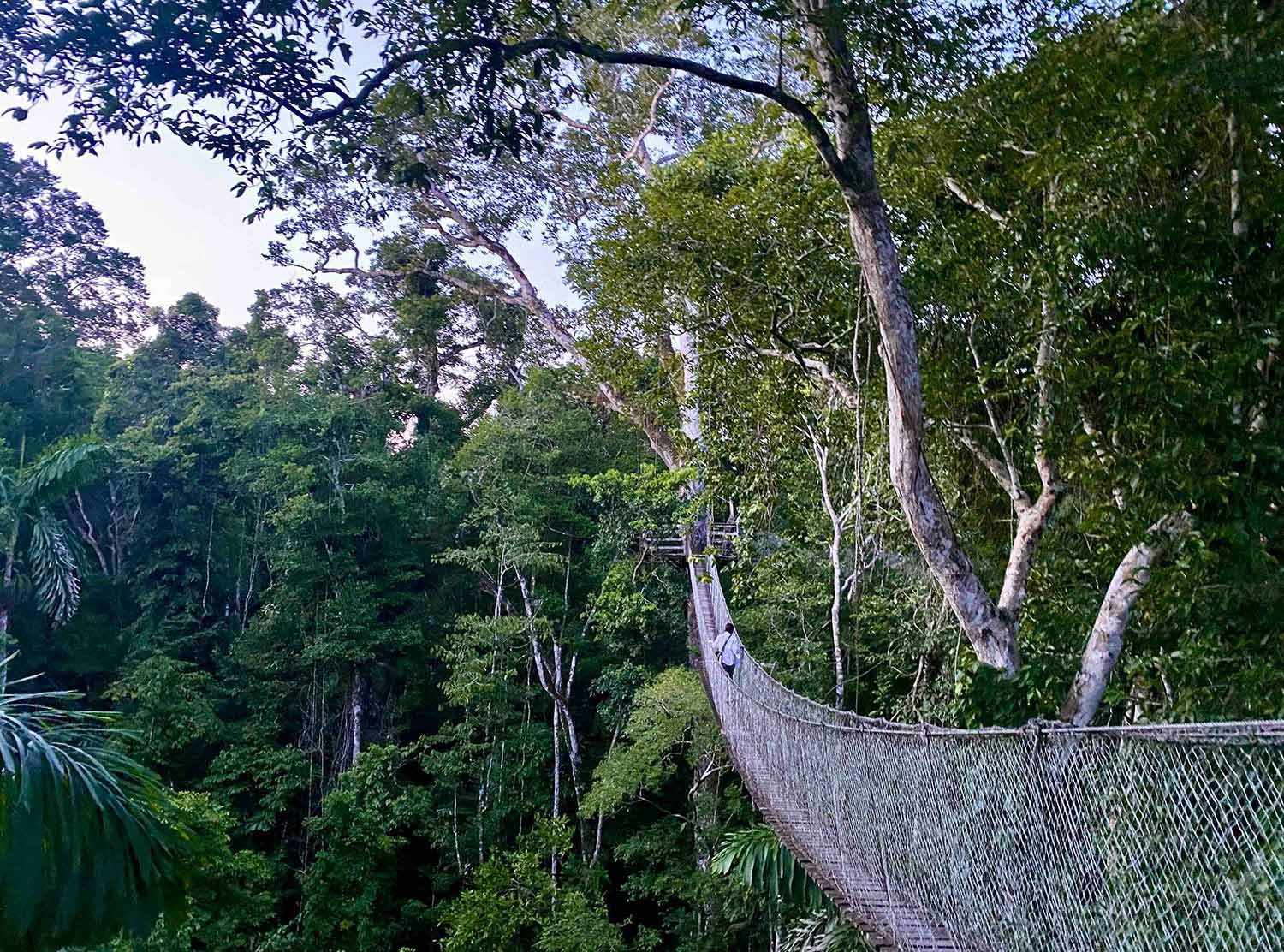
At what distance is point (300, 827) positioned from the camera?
778cm

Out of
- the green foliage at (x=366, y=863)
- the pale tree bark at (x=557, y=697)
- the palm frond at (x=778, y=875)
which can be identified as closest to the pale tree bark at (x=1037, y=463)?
the palm frond at (x=778, y=875)

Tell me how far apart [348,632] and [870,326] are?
20.1 ft

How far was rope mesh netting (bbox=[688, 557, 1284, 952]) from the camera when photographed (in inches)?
48.6

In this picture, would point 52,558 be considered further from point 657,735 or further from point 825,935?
point 825,935

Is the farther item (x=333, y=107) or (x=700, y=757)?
(x=700, y=757)

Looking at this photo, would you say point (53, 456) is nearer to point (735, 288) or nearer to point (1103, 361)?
point (735, 288)

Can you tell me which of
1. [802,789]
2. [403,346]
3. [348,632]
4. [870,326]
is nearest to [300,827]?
[348,632]

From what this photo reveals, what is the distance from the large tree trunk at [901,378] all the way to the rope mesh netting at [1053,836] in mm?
485

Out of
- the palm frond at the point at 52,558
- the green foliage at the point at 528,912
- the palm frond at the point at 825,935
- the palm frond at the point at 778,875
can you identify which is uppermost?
the palm frond at the point at 52,558

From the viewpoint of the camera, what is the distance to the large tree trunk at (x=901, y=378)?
2.55m

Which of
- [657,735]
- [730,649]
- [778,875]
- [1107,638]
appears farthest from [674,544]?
[1107,638]

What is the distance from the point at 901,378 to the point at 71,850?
95.0 inches

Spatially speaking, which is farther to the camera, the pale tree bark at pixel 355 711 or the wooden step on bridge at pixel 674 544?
the pale tree bark at pixel 355 711

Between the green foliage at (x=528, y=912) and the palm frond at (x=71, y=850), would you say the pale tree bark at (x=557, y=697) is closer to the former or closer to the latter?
the green foliage at (x=528, y=912)
